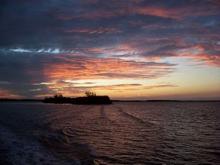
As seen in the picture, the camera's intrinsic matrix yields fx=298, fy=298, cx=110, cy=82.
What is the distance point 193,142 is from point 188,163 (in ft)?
32.5

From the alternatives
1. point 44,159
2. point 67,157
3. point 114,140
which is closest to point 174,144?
point 114,140

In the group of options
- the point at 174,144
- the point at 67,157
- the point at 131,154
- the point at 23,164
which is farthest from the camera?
the point at 174,144

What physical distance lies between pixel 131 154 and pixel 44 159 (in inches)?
267

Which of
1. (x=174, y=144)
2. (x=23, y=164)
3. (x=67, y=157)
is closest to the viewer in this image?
(x=23, y=164)

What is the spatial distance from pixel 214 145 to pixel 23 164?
59.6 ft

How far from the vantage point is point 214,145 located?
28078 mm

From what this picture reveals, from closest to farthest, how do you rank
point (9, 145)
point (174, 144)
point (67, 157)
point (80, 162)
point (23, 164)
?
point (23, 164), point (80, 162), point (67, 157), point (9, 145), point (174, 144)

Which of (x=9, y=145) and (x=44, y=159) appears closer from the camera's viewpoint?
(x=44, y=159)

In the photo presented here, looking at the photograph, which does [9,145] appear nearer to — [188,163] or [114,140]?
[114,140]

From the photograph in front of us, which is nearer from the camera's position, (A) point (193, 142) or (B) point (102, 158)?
(B) point (102, 158)

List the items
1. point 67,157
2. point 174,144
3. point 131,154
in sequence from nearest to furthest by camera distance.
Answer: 1. point 67,157
2. point 131,154
3. point 174,144

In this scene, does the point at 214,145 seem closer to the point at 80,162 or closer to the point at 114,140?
the point at 114,140

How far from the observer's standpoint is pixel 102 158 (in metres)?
21.0

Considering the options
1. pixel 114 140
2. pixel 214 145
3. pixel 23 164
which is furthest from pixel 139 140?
pixel 23 164
